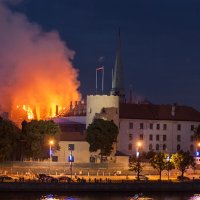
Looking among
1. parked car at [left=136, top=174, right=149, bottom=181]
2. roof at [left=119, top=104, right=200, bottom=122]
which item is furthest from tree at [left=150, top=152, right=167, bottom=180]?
roof at [left=119, top=104, right=200, bottom=122]

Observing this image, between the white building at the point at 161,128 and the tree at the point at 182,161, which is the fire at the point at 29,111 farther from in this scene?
the tree at the point at 182,161

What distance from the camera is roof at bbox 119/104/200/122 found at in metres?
139

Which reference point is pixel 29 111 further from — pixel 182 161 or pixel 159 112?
pixel 182 161

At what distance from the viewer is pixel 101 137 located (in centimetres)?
11525

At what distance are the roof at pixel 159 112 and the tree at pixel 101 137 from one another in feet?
70.3

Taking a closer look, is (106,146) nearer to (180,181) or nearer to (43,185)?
(180,181)

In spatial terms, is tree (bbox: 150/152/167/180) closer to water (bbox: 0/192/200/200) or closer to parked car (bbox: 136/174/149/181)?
parked car (bbox: 136/174/149/181)

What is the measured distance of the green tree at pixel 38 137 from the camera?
371 feet

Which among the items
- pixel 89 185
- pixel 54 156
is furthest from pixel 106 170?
pixel 89 185

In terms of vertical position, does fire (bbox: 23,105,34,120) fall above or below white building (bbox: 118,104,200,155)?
above

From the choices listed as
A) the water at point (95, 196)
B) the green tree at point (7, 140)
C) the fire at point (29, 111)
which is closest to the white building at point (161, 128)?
the green tree at point (7, 140)

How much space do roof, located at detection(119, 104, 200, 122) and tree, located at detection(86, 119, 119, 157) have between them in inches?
843

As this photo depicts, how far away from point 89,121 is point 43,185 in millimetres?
37863

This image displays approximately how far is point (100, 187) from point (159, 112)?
52878mm
